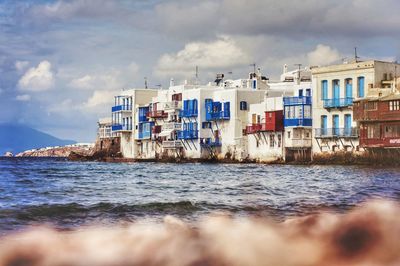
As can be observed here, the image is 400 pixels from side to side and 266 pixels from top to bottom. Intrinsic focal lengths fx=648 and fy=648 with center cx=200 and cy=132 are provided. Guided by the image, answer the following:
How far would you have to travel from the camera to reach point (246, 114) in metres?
70.0

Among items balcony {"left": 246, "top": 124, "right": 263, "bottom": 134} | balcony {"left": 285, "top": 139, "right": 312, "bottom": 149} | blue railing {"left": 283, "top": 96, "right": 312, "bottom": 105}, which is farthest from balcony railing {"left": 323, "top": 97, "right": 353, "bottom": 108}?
balcony {"left": 246, "top": 124, "right": 263, "bottom": 134}

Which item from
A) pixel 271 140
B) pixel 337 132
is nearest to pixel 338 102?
pixel 337 132

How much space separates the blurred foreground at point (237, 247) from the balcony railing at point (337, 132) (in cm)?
5227

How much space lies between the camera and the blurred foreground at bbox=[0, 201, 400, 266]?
3.70m

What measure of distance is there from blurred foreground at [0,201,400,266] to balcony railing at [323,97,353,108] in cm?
5377

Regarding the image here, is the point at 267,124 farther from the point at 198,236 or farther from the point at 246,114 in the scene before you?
the point at 198,236

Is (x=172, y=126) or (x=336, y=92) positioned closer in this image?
(x=336, y=92)

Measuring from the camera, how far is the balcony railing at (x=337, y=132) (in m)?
55.8

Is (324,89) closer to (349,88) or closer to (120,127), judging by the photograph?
(349,88)

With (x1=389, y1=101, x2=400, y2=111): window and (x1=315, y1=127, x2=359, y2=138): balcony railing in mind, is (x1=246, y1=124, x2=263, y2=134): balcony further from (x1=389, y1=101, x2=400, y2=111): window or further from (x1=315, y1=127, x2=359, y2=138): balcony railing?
(x1=389, y1=101, x2=400, y2=111): window

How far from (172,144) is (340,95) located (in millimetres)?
25664

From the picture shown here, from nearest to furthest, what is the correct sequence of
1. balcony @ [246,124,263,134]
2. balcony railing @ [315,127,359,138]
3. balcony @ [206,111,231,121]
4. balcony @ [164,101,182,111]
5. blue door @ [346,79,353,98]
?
balcony railing @ [315,127,359,138] < blue door @ [346,79,353,98] < balcony @ [246,124,263,134] < balcony @ [206,111,231,121] < balcony @ [164,101,182,111]

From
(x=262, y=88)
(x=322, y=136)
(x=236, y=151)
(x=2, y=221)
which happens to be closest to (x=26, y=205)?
(x=2, y=221)

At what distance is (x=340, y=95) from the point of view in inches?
2301
